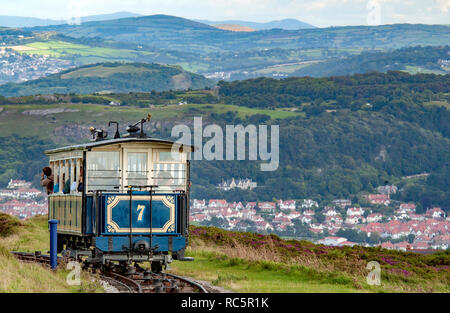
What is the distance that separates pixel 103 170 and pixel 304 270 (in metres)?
5.58

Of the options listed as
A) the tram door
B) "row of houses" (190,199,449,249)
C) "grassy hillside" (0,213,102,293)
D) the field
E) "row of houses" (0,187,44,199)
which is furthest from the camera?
"row of houses" (0,187,44,199)

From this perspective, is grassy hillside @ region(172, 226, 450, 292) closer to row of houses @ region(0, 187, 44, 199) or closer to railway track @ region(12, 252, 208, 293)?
railway track @ region(12, 252, 208, 293)

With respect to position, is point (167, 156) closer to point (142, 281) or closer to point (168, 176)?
point (168, 176)

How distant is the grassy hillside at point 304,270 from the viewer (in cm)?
1978

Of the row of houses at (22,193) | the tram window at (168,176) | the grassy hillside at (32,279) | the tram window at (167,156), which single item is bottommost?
the row of houses at (22,193)

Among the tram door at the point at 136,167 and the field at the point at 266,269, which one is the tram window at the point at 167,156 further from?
the field at the point at 266,269

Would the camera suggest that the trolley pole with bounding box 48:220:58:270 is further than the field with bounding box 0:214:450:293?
Yes

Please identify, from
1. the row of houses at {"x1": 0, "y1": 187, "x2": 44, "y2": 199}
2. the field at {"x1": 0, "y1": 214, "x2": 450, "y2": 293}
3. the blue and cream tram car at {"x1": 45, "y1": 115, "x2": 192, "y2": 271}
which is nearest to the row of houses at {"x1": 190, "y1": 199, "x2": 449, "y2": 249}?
the row of houses at {"x1": 0, "y1": 187, "x2": 44, "y2": 199}

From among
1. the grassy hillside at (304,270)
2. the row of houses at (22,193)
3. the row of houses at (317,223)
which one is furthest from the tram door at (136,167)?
the row of houses at (22,193)

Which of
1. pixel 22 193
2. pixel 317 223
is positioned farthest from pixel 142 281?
pixel 317 223

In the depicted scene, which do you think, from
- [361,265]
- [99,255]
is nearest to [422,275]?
[361,265]

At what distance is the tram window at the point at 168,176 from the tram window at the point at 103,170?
960 millimetres

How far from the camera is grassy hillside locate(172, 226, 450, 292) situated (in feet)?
64.9
